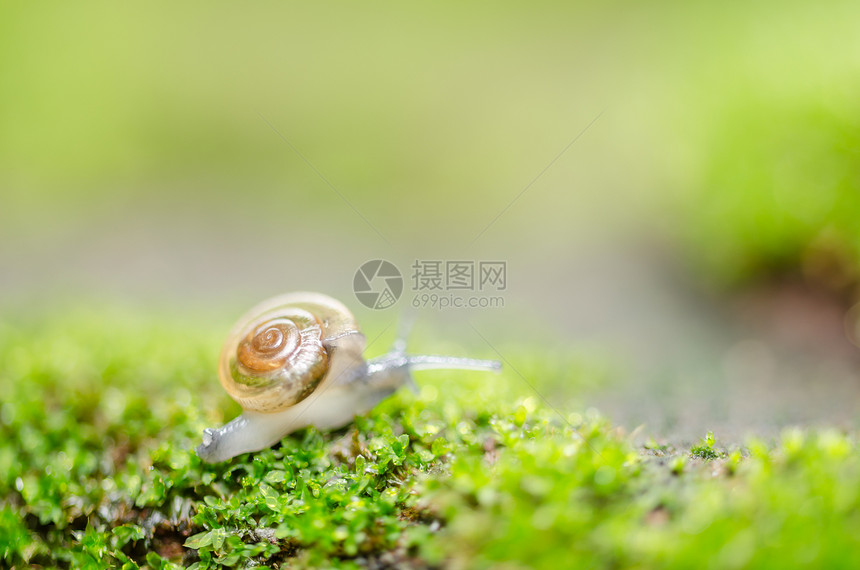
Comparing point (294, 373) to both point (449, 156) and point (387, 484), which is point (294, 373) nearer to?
point (387, 484)

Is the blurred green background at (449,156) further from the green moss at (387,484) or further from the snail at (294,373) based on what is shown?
the snail at (294,373)

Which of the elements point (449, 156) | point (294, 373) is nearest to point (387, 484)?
point (294, 373)

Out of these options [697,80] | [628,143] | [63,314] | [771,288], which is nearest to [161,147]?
[63,314]

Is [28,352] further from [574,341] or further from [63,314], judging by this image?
[574,341]

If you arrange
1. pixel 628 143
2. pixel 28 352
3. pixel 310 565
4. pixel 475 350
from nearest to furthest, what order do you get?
pixel 310 565, pixel 28 352, pixel 475 350, pixel 628 143

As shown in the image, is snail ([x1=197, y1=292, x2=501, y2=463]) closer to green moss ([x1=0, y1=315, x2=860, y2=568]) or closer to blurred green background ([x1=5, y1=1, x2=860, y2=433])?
green moss ([x1=0, y1=315, x2=860, y2=568])

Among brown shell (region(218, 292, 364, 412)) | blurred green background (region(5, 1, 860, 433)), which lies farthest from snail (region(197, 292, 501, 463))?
blurred green background (region(5, 1, 860, 433))
